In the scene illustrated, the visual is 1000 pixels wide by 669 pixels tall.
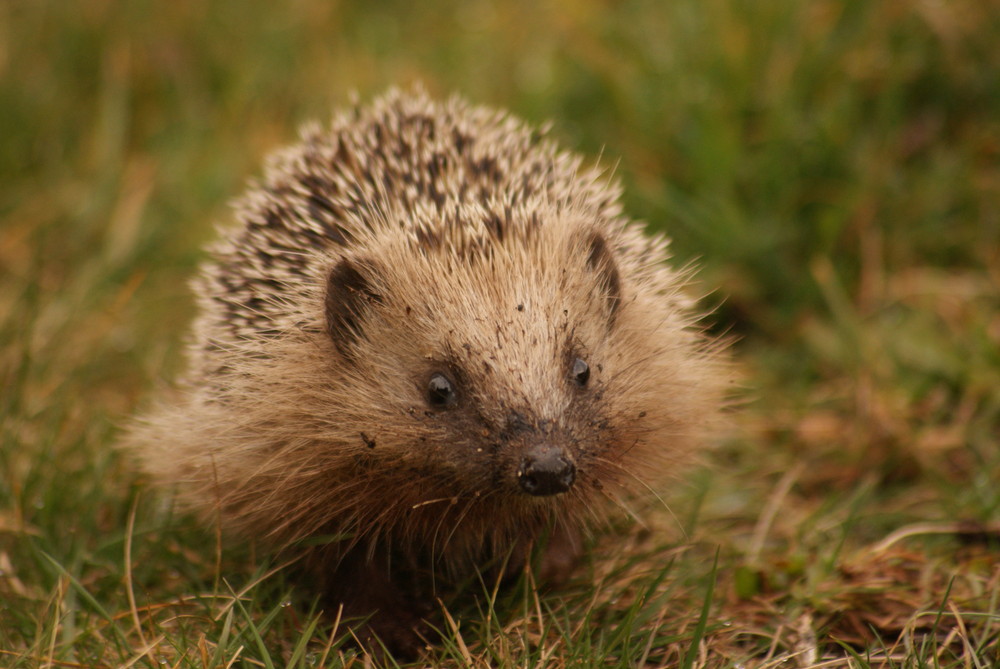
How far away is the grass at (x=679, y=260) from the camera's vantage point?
3.00 metres

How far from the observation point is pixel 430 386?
283cm

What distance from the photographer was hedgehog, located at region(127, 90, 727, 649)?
2760 mm

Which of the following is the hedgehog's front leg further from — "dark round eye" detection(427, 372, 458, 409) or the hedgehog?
"dark round eye" detection(427, 372, 458, 409)

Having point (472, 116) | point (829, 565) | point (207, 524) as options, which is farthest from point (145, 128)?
point (829, 565)

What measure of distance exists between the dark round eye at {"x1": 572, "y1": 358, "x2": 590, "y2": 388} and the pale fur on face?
2 cm

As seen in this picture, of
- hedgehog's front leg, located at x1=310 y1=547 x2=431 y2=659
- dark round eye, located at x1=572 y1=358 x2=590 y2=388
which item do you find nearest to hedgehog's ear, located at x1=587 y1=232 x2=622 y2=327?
dark round eye, located at x1=572 y1=358 x2=590 y2=388

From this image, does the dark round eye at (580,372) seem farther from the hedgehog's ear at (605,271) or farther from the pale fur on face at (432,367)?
the hedgehog's ear at (605,271)

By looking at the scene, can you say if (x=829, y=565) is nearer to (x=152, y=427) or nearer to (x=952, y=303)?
(x=952, y=303)

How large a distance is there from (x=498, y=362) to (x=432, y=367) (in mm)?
224

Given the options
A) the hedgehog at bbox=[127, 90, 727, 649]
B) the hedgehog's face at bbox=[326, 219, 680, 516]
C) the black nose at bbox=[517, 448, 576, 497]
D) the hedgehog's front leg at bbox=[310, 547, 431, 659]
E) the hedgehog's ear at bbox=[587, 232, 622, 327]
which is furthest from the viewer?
the hedgehog's ear at bbox=[587, 232, 622, 327]

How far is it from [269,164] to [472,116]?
80cm

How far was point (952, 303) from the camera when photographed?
179 inches

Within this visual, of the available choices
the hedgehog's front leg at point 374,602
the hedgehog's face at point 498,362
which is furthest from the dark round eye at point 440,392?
the hedgehog's front leg at point 374,602

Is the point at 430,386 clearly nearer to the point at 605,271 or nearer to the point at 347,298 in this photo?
the point at 347,298
